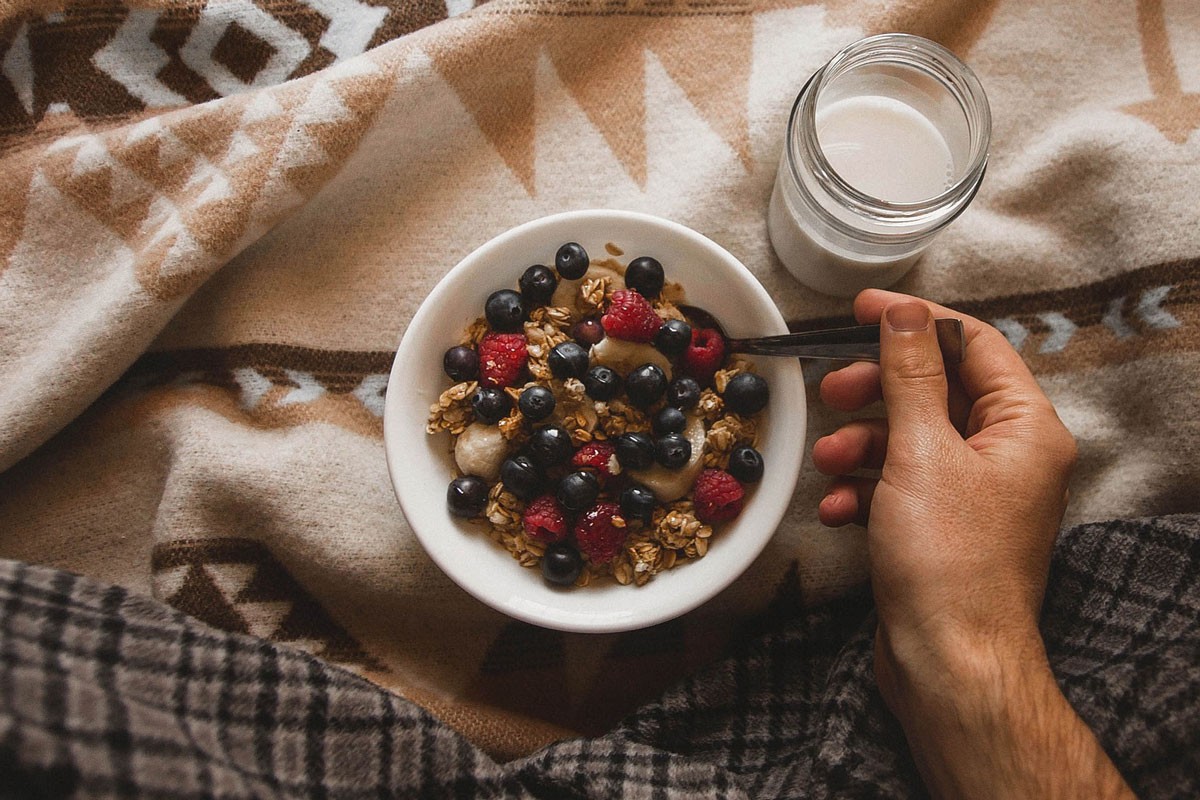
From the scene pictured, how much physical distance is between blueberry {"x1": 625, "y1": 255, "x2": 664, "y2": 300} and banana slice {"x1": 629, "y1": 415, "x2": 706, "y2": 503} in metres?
0.15

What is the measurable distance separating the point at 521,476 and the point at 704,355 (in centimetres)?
23

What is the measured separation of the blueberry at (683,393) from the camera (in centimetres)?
93

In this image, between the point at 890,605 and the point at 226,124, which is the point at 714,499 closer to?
the point at 890,605

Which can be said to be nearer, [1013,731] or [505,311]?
[1013,731]

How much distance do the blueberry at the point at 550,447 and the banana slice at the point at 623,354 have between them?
3.5 inches

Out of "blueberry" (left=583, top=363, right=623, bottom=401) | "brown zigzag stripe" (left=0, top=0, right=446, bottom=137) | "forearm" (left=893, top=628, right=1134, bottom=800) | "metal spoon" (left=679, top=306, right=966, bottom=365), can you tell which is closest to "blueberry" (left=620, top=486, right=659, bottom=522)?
"blueberry" (left=583, top=363, right=623, bottom=401)

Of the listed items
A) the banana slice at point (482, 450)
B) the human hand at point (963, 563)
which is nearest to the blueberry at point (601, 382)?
the banana slice at point (482, 450)

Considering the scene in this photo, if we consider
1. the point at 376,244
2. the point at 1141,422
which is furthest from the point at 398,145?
the point at 1141,422

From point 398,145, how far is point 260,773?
720 millimetres

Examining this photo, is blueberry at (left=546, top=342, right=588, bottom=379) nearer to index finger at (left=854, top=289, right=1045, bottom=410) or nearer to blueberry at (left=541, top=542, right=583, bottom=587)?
blueberry at (left=541, top=542, right=583, bottom=587)

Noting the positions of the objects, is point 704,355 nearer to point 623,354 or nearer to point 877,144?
point 623,354

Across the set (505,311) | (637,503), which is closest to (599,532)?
(637,503)

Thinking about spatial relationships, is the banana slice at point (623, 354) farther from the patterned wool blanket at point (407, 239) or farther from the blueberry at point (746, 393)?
the patterned wool blanket at point (407, 239)

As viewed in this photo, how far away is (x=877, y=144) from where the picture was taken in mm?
977
